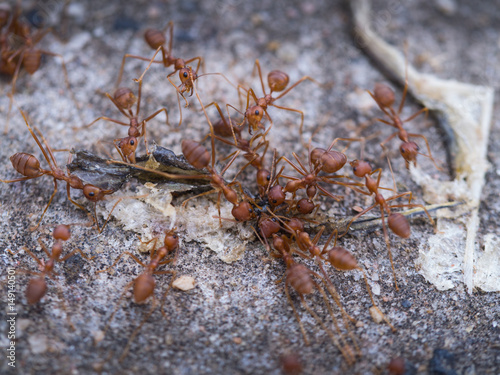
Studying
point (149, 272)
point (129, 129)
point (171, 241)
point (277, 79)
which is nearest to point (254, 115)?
point (277, 79)

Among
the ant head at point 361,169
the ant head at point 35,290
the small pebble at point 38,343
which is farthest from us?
the ant head at point 361,169

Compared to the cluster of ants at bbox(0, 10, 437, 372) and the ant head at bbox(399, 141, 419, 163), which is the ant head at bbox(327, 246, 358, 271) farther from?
the ant head at bbox(399, 141, 419, 163)

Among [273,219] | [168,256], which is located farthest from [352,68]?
[168,256]

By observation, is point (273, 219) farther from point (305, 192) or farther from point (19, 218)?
point (19, 218)

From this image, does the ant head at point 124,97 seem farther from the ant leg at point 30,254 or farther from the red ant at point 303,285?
the red ant at point 303,285

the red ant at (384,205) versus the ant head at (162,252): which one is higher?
the red ant at (384,205)

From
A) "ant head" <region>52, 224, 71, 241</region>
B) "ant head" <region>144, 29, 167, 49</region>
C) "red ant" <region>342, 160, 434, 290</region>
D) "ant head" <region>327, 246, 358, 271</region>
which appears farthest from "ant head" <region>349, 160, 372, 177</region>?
"ant head" <region>52, 224, 71, 241</region>

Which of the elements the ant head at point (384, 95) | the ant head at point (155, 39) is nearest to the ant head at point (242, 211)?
the ant head at point (384, 95)
